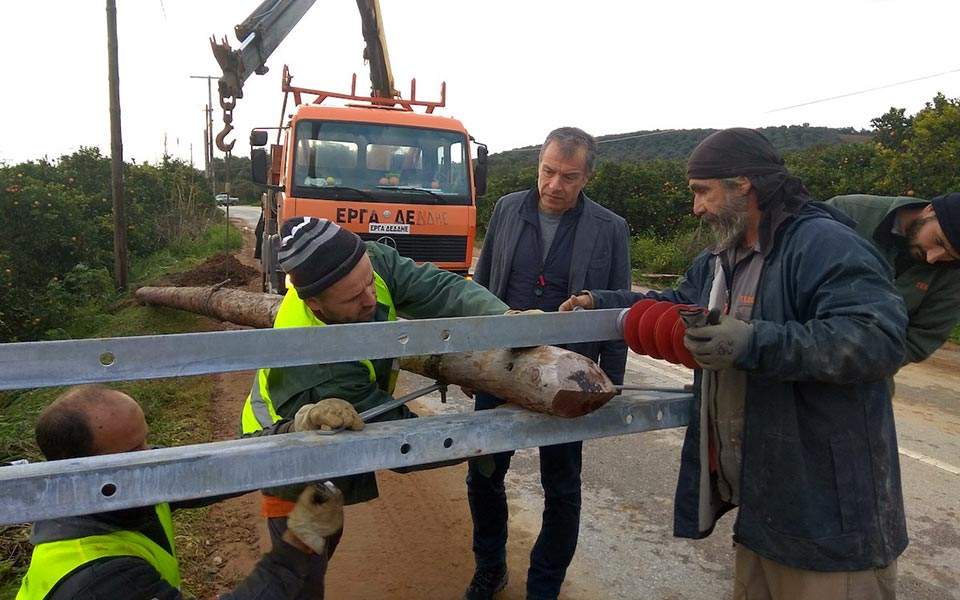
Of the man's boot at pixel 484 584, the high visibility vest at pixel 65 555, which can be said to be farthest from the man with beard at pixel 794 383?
the high visibility vest at pixel 65 555

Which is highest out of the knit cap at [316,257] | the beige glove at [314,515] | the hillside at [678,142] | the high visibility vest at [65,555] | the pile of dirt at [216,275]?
the hillside at [678,142]

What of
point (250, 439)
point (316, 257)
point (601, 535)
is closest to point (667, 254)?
point (601, 535)

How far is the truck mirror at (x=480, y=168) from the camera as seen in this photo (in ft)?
28.9

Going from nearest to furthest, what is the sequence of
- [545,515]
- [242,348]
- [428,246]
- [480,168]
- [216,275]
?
[242,348], [545,515], [428,246], [480,168], [216,275]

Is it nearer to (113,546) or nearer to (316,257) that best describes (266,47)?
(316,257)

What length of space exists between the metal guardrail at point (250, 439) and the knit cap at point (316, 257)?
619 mm

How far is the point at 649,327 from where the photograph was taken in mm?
1846

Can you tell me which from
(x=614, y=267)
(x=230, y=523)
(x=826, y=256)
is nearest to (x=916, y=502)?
(x=614, y=267)

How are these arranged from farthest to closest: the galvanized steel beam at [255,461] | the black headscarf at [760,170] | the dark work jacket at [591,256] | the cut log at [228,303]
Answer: the cut log at [228,303]
the dark work jacket at [591,256]
the black headscarf at [760,170]
the galvanized steel beam at [255,461]

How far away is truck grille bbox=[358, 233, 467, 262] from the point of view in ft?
26.2

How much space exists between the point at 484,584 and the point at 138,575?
1.86 m

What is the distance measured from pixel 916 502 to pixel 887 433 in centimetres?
301

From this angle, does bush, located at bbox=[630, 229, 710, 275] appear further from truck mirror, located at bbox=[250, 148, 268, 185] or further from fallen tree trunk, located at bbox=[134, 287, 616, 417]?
fallen tree trunk, located at bbox=[134, 287, 616, 417]

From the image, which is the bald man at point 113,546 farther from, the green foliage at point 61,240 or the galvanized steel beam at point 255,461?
the green foliage at point 61,240
